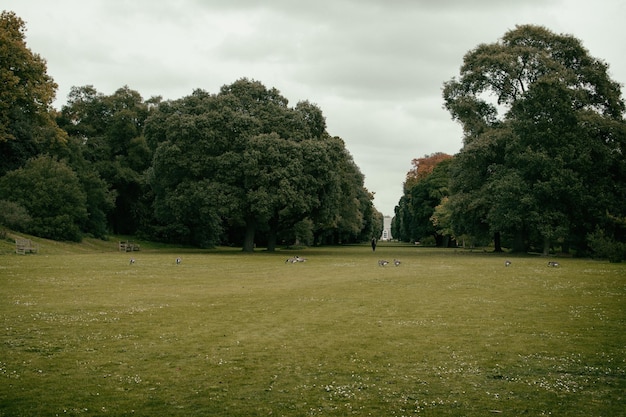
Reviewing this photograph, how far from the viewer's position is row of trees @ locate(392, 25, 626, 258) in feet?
163

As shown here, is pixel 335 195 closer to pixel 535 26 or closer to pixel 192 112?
pixel 192 112

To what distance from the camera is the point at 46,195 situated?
5306 cm

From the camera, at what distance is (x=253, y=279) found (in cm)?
2777

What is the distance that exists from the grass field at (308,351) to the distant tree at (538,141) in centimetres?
2907

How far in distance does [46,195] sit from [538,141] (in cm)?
4942

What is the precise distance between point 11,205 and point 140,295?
36.1 m

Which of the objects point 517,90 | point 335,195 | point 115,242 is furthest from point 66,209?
point 517,90

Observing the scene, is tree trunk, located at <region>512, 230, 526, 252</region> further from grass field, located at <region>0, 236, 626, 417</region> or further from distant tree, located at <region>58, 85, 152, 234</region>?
distant tree, located at <region>58, 85, 152, 234</region>

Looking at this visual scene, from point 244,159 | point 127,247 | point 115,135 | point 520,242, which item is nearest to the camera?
point 244,159

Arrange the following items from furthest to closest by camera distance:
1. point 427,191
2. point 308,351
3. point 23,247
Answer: point 427,191 < point 23,247 < point 308,351

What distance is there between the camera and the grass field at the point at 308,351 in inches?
348

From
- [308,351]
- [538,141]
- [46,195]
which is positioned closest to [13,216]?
[46,195]

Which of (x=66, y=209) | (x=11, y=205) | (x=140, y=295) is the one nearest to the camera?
(x=140, y=295)

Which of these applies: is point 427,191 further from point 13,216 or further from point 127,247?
point 13,216
